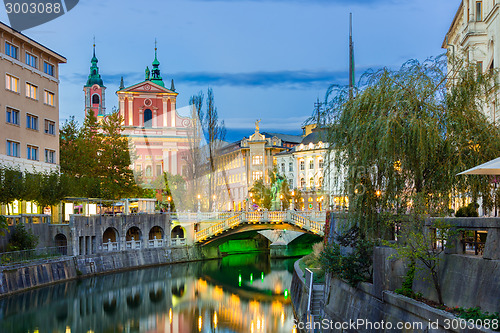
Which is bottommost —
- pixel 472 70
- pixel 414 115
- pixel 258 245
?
pixel 258 245

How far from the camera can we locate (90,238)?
49.7 metres

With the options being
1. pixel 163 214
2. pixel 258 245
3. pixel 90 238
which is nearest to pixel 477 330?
pixel 90 238

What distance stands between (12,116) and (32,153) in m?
4.30

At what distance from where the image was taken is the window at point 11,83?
153 ft

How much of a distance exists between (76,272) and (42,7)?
1858cm

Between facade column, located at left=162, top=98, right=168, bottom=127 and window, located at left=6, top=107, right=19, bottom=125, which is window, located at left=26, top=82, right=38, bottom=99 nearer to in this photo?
window, located at left=6, top=107, right=19, bottom=125

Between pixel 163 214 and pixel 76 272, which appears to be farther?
pixel 163 214

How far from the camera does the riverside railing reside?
35.9m

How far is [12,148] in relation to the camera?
158 ft

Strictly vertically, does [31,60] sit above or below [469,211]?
above

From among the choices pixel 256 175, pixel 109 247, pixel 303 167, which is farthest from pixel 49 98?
pixel 256 175

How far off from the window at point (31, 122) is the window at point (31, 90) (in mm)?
1569

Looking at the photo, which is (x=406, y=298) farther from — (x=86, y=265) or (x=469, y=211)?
(x=86, y=265)

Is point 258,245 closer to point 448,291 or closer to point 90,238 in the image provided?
point 90,238
